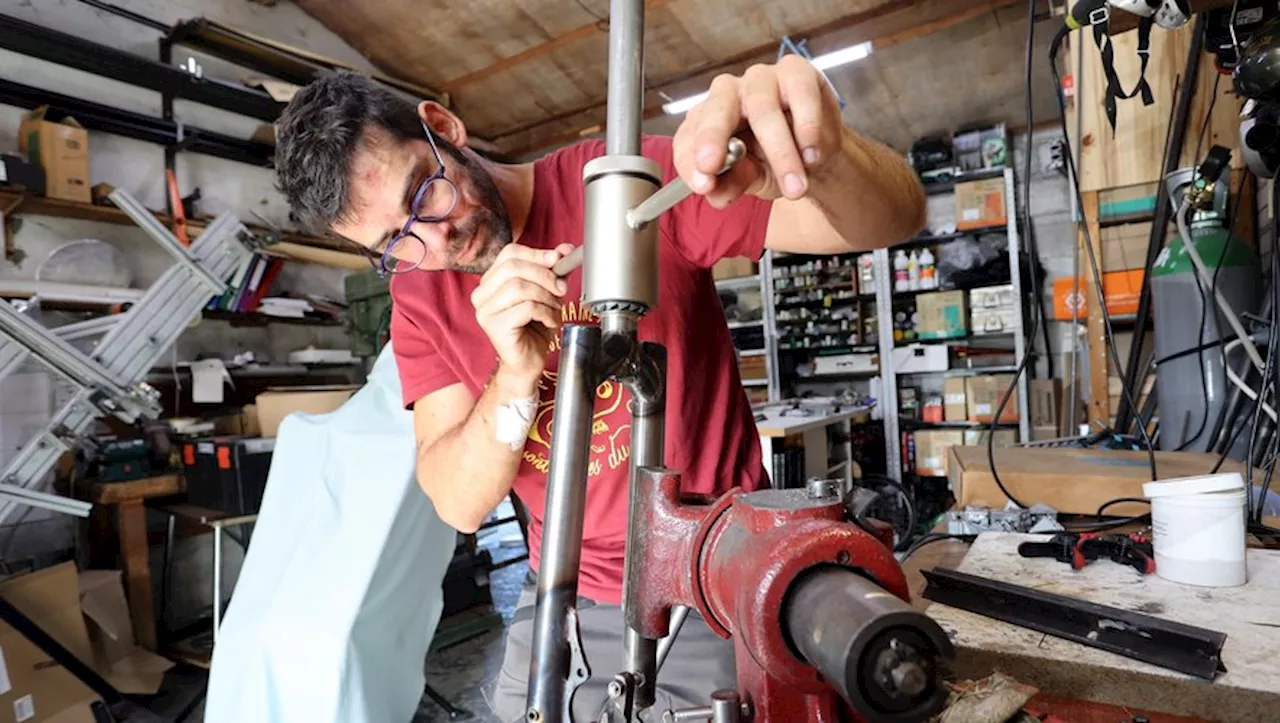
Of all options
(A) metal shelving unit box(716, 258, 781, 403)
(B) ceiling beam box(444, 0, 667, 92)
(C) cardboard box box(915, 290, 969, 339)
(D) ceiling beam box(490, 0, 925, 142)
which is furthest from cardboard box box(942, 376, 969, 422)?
(B) ceiling beam box(444, 0, 667, 92)

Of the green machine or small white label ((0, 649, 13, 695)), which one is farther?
the green machine

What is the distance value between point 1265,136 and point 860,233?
79cm

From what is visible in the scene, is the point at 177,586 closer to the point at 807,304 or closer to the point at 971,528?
the point at 971,528

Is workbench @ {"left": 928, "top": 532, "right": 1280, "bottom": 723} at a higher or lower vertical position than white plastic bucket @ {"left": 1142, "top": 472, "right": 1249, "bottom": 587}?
lower

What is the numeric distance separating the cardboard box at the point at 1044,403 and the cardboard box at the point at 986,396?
113 mm

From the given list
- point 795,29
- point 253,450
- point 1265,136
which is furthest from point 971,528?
point 795,29

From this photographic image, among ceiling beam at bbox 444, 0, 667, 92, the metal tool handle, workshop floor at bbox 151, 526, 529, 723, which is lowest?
workshop floor at bbox 151, 526, 529, 723

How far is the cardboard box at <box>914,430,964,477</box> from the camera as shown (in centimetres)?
466

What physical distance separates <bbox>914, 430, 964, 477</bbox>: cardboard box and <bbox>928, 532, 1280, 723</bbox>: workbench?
4.04 meters

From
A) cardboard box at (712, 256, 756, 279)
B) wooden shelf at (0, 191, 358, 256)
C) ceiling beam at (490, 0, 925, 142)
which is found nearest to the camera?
wooden shelf at (0, 191, 358, 256)

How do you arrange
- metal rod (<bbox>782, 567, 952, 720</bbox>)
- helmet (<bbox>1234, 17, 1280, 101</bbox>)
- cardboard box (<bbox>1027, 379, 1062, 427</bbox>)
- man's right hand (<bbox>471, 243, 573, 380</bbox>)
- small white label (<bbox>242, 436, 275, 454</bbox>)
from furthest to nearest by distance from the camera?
cardboard box (<bbox>1027, 379, 1062, 427</bbox>), small white label (<bbox>242, 436, 275, 454</bbox>), helmet (<bbox>1234, 17, 1280, 101</bbox>), man's right hand (<bbox>471, 243, 573, 380</bbox>), metal rod (<bbox>782, 567, 952, 720</bbox>)

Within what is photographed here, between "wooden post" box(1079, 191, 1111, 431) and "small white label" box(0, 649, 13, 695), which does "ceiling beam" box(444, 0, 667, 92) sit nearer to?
"wooden post" box(1079, 191, 1111, 431)

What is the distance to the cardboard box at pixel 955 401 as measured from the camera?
15.3ft

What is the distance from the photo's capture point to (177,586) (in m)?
3.35
